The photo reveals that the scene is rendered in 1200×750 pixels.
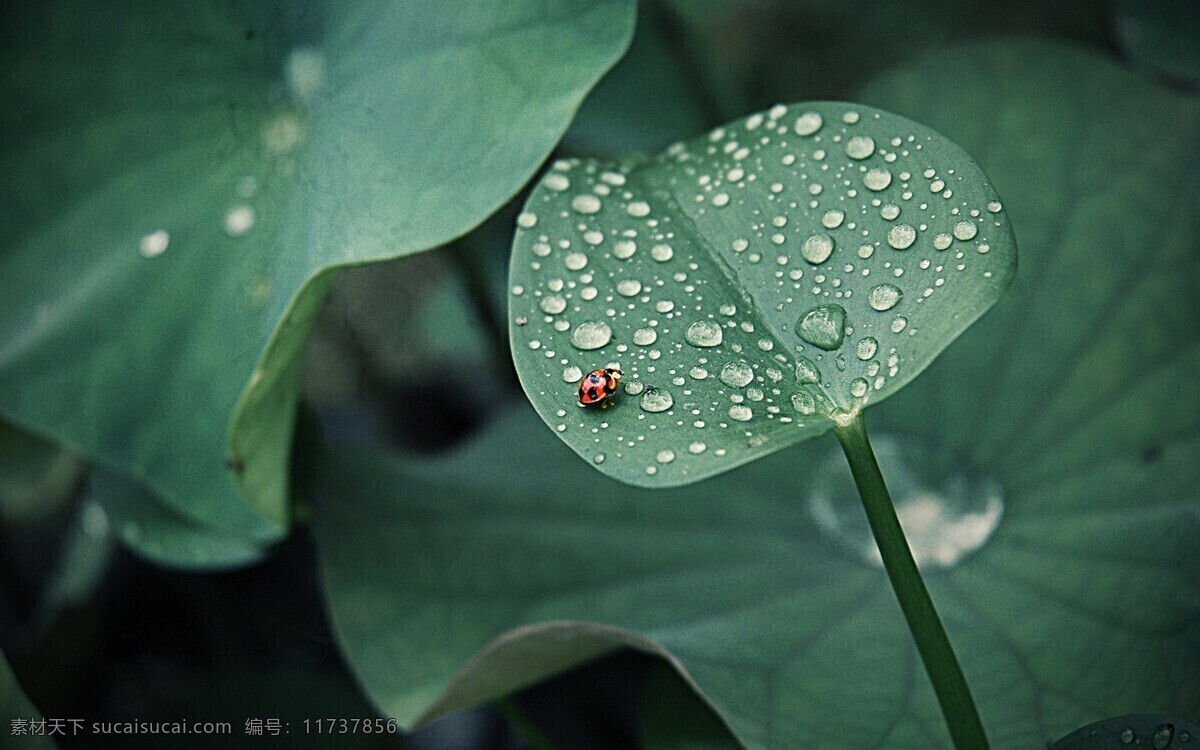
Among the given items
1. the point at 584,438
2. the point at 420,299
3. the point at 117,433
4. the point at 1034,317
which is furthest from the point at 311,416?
the point at 1034,317

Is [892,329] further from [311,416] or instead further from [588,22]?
[311,416]

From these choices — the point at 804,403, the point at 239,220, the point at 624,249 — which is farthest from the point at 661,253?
the point at 239,220

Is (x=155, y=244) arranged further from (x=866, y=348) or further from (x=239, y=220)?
(x=866, y=348)

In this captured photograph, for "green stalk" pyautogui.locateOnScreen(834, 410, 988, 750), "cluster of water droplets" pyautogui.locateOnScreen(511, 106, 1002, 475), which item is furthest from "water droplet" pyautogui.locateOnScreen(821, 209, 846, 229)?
"green stalk" pyautogui.locateOnScreen(834, 410, 988, 750)

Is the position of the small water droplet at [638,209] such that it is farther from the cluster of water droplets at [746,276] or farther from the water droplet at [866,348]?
the water droplet at [866,348]

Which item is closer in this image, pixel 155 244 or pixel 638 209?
pixel 638 209

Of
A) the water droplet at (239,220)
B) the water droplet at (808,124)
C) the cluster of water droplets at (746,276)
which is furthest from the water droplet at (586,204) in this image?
the water droplet at (239,220)
